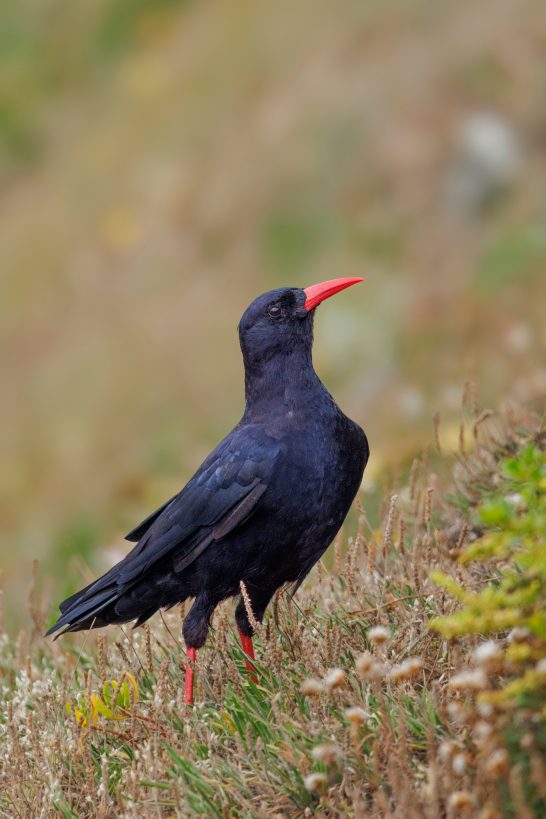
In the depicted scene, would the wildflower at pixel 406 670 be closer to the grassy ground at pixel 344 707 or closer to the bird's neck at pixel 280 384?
the grassy ground at pixel 344 707

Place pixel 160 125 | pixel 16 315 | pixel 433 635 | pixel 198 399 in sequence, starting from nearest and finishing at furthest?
pixel 433 635 < pixel 198 399 < pixel 16 315 < pixel 160 125

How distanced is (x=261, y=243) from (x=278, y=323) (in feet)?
28.5

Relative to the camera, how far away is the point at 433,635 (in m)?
3.96

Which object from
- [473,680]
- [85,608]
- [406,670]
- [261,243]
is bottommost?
[473,680]

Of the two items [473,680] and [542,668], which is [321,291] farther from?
[542,668]

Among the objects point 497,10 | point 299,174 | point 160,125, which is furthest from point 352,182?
point 160,125

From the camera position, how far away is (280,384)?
4.82 meters

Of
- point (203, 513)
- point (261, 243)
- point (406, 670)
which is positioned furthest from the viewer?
point (261, 243)

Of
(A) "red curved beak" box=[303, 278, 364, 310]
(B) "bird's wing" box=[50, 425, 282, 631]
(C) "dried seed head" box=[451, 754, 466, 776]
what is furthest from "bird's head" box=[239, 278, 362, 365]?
(C) "dried seed head" box=[451, 754, 466, 776]

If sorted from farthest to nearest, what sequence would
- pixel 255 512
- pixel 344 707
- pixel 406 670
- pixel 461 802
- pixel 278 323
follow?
pixel 278 323
pixel 255 512
pixel 344 707
pixel 406 670
pixel 461 802

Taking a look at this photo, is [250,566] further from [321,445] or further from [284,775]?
[284,775]

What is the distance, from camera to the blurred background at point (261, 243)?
11453 millimetres

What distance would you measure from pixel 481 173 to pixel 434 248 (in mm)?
965

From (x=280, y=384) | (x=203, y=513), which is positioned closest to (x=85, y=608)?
(x=203, y=513)
